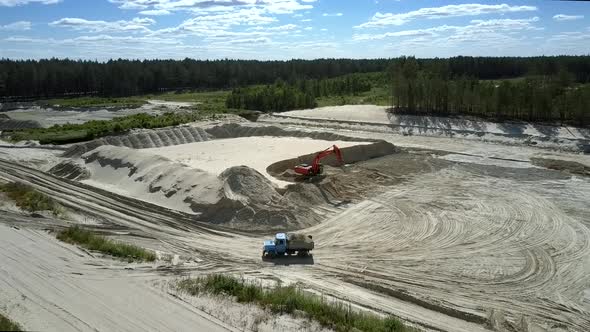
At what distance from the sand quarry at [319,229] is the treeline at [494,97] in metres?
6.43

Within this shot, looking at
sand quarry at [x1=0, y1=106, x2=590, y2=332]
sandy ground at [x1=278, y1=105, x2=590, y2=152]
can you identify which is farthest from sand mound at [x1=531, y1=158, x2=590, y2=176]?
sandy ground at [x1=278, y1=105, x2=590, y2=152]

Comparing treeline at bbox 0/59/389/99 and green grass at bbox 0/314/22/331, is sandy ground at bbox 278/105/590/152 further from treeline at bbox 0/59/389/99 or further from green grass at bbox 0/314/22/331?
treeline at bbox 0/59/389/99

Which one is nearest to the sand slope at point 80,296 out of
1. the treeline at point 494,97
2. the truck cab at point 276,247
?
the truck cab at point 276,247

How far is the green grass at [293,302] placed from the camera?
12883mm

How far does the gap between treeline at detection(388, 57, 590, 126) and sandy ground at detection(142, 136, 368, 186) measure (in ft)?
55.0

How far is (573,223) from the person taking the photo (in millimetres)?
22531

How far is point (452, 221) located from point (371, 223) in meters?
3.55

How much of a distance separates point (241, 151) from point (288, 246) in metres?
17.7

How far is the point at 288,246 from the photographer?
18844mm

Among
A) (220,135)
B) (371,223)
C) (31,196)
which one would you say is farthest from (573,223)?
(220,135)

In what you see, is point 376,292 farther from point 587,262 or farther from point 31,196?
point 31,196

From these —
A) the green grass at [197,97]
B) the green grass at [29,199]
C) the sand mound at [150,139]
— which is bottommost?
the green grass at [29,199]

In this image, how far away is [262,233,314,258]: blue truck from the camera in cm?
1888

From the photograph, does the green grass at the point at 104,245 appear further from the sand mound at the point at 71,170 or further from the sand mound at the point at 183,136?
the sand mound at the point at 183,136
